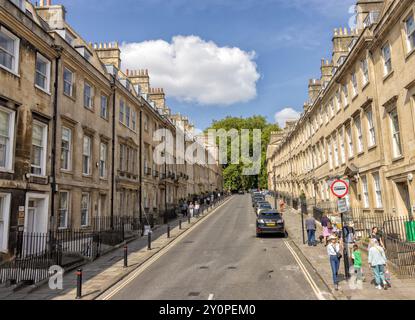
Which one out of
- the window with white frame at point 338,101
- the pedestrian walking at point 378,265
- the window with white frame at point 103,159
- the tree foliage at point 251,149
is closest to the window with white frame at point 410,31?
the pedestrian walking at point 378,265

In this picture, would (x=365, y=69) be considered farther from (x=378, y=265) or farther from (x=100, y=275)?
(x=100, y=275)

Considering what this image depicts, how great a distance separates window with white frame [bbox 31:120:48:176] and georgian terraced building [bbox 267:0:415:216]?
1626cm

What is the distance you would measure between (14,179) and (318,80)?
31712 millimetres

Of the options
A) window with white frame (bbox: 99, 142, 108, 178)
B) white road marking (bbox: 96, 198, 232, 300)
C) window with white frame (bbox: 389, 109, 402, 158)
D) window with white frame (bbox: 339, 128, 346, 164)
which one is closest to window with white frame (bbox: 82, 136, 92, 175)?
window with white frame (bbox: 99, 142, 108, 178)

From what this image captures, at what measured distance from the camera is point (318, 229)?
24.0 metres

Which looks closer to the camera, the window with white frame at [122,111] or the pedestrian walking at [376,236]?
the pedestrian walking at [376,236]

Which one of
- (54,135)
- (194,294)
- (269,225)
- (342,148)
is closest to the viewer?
(194,294)

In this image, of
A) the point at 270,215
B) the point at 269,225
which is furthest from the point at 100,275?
the point at 270,215

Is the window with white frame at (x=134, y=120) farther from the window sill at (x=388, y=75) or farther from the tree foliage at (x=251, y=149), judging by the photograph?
the tree foliage at (x=251, y=149)

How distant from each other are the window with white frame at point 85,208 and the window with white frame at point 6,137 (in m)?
6.68

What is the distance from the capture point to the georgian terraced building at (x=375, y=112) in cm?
1446

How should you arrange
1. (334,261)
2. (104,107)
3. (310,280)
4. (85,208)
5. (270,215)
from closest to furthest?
(334,261) → (310,280) → (85,208) → (270,215) → (104,107)

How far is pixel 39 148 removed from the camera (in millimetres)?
15836

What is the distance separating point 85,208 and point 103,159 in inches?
162
